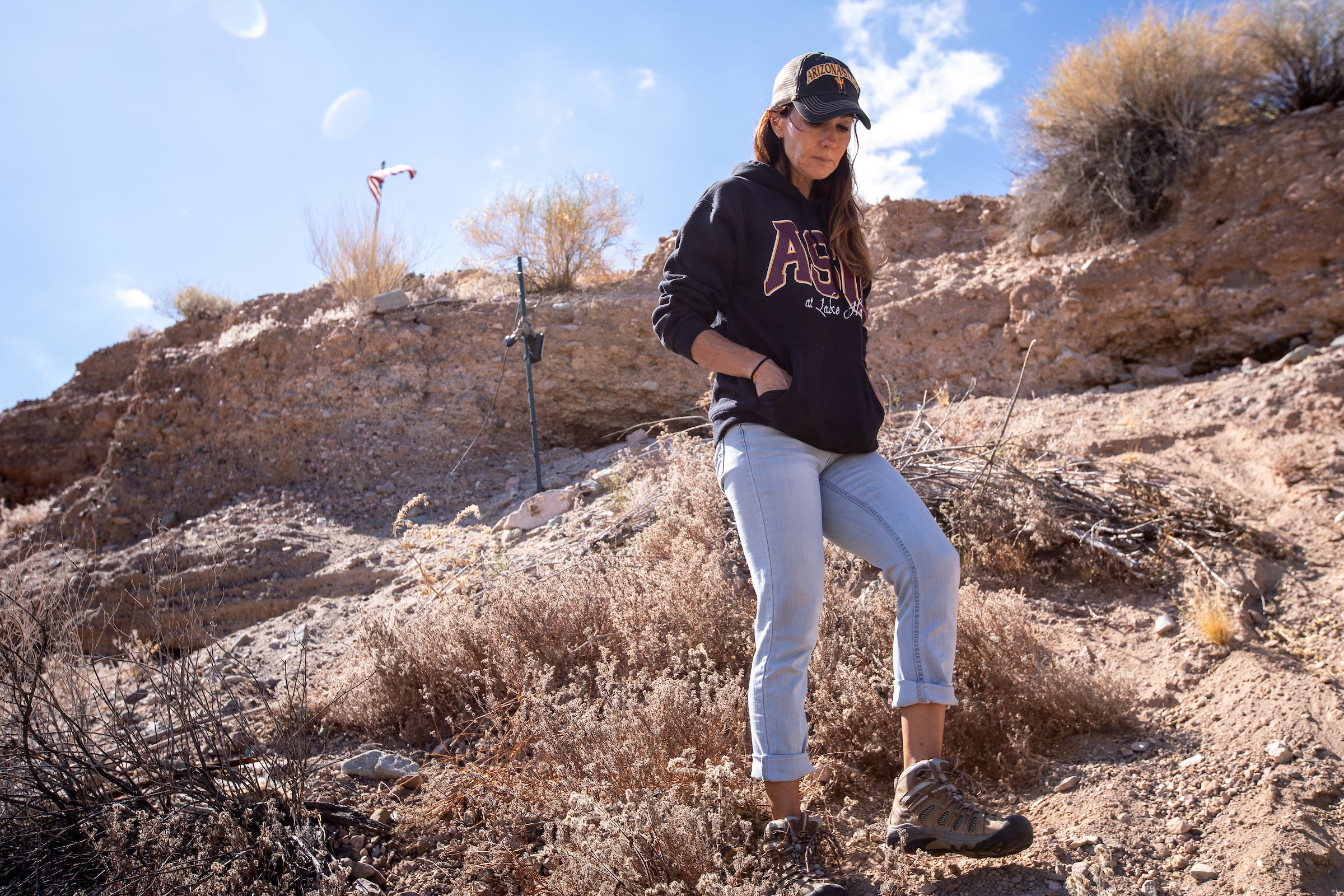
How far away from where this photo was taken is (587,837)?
1671mm

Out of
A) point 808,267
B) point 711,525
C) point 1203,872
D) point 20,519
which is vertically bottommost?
point 1203,872

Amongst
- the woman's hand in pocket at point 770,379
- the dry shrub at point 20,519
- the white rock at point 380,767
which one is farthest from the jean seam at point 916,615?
the dry shrub at point 20,519

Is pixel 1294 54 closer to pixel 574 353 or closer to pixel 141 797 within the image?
pixel 574 353

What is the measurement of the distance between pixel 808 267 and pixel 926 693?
103 centimetres

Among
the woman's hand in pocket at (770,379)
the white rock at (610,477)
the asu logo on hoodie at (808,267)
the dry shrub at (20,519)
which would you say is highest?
the asu logo on hoodie at (808,267)

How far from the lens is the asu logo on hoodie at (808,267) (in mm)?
1821

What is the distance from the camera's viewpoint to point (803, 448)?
5.72 ft

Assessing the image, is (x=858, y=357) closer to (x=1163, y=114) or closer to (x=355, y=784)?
(x=355, y=784)

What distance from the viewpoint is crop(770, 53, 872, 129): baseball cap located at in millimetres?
1773

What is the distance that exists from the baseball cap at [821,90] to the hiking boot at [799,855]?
1586 mm

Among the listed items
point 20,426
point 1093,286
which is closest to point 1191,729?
point 1093,286

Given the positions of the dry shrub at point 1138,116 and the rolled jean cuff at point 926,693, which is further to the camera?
the dry shrub at point 1138,116

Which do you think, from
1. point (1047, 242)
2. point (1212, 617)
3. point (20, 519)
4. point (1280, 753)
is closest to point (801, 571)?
point (1280, 753)

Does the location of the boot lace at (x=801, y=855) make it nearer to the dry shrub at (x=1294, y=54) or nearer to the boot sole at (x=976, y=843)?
the boot sole at (x=976, y=843)
